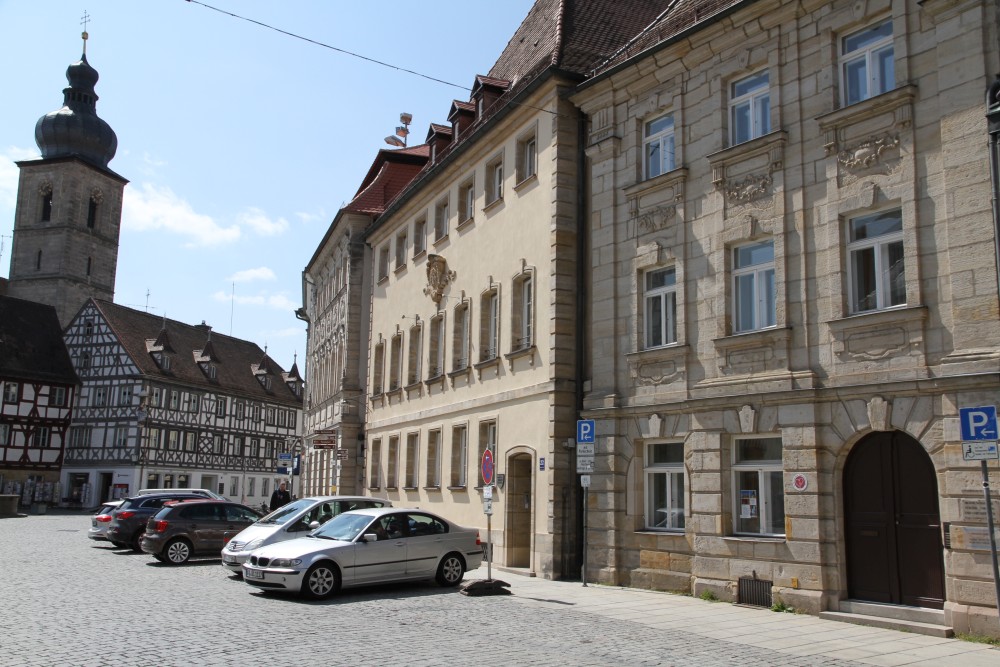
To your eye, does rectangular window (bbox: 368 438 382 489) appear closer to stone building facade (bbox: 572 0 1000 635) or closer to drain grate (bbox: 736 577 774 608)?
stone building facade (bbox: 572 0 1000 635)

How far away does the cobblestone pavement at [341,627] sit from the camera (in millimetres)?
10516

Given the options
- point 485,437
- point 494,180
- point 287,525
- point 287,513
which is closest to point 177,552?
point 287,513

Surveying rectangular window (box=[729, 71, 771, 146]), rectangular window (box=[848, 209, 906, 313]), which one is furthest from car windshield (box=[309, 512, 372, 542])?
rectangular window (box=[729, 71, 771, 146])

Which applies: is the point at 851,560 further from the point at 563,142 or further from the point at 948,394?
the point at 563,142

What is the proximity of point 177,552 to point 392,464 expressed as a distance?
1034 cm

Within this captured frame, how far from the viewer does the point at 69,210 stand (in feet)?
294

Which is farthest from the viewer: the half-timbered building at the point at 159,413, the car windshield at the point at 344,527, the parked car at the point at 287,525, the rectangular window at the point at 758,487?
the half-timbered building at the point at 159,413

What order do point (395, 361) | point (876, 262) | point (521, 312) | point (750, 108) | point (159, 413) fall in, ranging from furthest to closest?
point (159, 413), point (395, 361), point (521, 312), point (750, 108), point (876, 262)

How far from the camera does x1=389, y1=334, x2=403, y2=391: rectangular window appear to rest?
1292 inches

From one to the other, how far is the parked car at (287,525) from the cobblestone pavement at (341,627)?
0.55 m

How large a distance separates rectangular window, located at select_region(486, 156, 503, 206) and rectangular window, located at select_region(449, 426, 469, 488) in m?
6.19

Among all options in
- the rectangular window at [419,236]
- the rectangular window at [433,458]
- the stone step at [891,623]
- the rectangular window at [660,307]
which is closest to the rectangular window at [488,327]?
the rectangular window at [433,458]

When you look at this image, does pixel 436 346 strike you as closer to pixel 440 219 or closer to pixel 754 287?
pixel 440 219

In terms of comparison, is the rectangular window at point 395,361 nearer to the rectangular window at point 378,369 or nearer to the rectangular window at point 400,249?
the rectangular window at point 378,369
